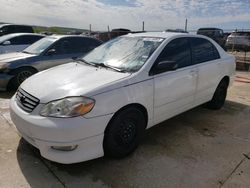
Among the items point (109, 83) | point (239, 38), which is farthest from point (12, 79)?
point (239, 38)

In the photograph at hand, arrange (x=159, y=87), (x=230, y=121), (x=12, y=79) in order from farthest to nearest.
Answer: (x=12, y=79)
(x=230, y=121)
(x=159, y=87)

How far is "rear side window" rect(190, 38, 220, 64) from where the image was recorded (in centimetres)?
450

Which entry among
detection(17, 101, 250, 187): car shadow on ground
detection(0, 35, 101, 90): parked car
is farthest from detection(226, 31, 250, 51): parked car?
detection(17, 101, 250, 187): car shadow on ground

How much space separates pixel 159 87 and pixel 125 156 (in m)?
1.04

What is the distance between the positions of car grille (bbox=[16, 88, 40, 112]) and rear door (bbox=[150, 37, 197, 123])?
1566mm

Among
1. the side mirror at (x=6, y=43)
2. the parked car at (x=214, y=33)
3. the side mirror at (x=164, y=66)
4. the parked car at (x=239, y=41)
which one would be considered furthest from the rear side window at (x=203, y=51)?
the parked car at (x=214, y=33)

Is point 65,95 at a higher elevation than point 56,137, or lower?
higher

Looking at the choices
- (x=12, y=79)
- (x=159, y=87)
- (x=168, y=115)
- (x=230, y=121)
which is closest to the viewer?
(x=159, y=87)

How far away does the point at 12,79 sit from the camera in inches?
248

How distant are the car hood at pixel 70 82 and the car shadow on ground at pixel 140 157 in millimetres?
855

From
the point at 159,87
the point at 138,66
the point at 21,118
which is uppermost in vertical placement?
the point at 138,66

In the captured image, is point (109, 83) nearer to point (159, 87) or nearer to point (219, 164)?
point (159, 87)

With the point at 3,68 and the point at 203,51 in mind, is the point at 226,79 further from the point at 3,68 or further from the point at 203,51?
the point at 3,68

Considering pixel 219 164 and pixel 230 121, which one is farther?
pixel 230 121
